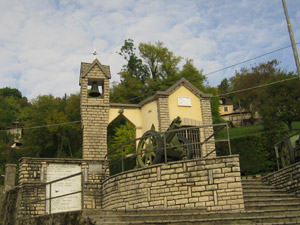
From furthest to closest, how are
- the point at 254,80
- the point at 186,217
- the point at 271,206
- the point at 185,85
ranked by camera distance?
the point at 254,80, the point at 185,85, the point at 271,206, the point at 186,217

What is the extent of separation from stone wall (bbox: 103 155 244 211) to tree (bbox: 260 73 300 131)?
18.8 meters

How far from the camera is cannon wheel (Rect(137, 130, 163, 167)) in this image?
10531 millimetres

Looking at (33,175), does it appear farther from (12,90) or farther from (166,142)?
(12,90)

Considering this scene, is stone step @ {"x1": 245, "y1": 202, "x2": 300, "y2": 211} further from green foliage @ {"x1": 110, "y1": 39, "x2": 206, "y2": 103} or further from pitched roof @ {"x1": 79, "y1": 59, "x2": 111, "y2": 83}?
green foliage @ {"x1": 110, "y1": 39, "x2": 206, "y2": 103}

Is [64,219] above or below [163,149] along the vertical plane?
below

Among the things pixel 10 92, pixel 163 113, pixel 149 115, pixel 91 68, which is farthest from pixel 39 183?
pixel 10 92

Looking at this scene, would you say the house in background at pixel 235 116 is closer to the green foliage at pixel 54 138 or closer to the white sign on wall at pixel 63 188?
the green foliage at pixel 54 138

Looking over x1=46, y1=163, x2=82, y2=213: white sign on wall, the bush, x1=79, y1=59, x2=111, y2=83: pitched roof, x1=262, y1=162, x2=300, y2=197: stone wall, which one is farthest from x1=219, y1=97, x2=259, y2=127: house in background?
x1=46, y1=163, x2=82, y2=213: white sign on wall

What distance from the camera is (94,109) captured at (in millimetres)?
15656

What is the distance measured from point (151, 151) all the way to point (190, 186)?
1754 millimetres

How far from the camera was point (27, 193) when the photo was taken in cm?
1202

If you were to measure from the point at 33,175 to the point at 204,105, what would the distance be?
881 cm

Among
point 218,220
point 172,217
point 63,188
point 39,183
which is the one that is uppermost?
point 39,183

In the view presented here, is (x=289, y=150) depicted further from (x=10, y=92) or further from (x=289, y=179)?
→ (x=10, y=92)
